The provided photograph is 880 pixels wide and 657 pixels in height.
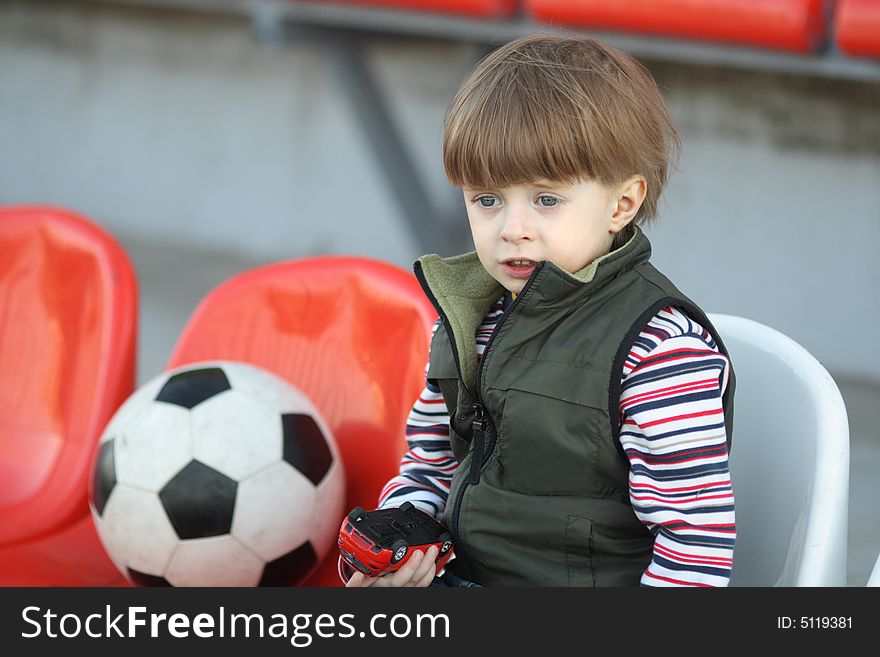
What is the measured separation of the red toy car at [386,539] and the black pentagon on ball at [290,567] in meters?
0.32

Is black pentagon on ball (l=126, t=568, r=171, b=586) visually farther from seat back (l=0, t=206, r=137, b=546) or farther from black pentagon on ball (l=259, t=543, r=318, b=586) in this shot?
seat back (l=0, t=206, r=137, b=546)

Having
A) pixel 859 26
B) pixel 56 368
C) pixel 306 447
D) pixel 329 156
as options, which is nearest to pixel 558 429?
pixel 306 447

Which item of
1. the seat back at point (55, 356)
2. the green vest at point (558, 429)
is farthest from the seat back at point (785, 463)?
the seat back at point (55, 356)

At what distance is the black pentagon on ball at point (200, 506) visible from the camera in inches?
56.6

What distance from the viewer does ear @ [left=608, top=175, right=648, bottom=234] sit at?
1088 mm

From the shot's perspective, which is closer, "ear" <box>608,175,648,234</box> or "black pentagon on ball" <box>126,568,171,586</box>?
"ear" <box>608,175,648,234</box>

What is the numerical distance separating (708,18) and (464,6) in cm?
65

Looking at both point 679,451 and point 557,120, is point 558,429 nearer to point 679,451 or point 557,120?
A: point 679,451

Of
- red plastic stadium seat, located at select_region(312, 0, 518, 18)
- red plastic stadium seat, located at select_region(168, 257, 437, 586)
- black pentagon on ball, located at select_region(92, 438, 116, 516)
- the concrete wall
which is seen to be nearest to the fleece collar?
red plastic stadium seat, located at select_region(168, 257, 437, 586)

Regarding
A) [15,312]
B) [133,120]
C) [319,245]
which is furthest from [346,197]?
[15,312]

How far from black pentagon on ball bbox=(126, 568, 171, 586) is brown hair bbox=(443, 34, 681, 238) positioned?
2.21ft

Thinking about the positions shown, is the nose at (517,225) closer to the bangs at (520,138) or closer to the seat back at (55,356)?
the bangs at (520,138)

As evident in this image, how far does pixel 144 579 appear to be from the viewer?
58.0 inches

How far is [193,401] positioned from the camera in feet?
4.94
